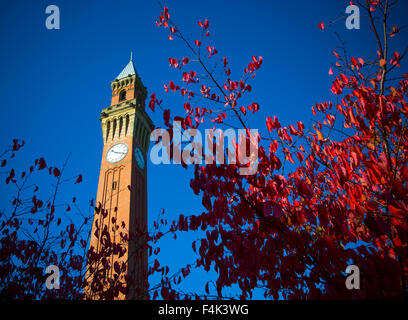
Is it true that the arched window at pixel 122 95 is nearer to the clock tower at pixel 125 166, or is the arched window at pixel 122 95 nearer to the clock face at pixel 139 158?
the clock tower at pixel 125 166

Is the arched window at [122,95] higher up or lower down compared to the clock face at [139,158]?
higher up

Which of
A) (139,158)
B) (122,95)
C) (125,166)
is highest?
(122,95)

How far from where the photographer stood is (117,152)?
2638cm

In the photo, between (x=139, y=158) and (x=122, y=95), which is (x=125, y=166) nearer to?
(x=139, y=158)

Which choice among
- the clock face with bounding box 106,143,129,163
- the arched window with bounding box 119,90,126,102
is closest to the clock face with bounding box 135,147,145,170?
the clock face with bounding box 106,143,129,163

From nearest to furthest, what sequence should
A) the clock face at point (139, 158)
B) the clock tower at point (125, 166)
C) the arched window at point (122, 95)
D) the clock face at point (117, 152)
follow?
the clock tower at point (125, 166), the clock face at point (117, 152), the clock face at point (139, 158), the arched window at point (122, 95)

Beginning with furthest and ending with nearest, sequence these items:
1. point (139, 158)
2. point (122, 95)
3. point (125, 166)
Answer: point (122, 95), point (139, 158), point (125, 166)

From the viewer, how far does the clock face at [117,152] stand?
85.1 feet

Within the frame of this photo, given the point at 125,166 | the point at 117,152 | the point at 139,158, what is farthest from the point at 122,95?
the point at 125,166

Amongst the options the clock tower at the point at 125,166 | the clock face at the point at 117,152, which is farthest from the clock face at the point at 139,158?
the clock face at the point at 117,152

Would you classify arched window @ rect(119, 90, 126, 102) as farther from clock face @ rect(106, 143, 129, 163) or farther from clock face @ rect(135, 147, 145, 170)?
clock face @ rect(135, 147, 145, 170)
